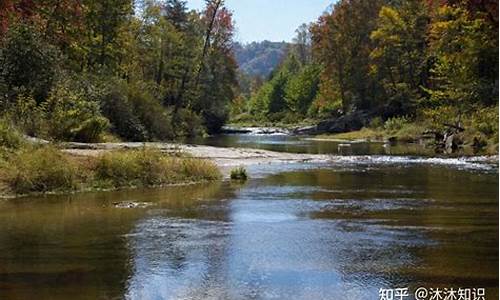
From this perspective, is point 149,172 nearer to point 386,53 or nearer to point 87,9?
point 87,9

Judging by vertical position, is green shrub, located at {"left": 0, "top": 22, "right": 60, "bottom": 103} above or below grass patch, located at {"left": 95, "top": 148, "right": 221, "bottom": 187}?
above

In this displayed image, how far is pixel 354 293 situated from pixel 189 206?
7.20 metres

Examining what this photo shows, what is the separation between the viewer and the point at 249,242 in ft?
32.9

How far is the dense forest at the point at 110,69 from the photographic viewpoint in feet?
86.4

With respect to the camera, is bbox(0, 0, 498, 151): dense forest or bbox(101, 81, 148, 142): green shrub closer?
bbox(0, 0, 498, 151): dense forest

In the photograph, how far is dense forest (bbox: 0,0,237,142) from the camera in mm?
26344

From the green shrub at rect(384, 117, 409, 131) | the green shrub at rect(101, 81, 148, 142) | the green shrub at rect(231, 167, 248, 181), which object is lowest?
the green shrub at rect(231, 167, 248, 181)

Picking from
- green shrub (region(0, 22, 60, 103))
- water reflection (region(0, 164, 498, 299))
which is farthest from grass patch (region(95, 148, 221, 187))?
green shrub (region(0, 22, 60, 103))

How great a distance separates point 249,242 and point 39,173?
783cm

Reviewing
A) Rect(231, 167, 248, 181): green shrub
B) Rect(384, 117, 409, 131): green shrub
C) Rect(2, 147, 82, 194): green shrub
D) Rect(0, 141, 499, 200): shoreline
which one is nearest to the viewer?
Rect(2, 147, 82, 194): green shrub

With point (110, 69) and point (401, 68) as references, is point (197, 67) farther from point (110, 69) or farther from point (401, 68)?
point (401, 68)

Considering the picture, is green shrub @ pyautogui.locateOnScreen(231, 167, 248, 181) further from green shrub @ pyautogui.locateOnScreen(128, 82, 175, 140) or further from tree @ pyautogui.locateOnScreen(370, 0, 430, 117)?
tree @ pyautogui.locateOnScreen(370, 0, 430, 117)

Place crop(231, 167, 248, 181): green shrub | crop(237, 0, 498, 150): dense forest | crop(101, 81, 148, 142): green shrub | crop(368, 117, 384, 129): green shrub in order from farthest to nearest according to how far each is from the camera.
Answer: crop(368, 117, 384, 129): green shrub < crop(237, 0, 498, 150): dense forest < crop(101, 81, 148, 142): green shrub < crop(231, 167, 248, 181): green shrub

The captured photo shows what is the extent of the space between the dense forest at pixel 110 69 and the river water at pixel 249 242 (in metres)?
7.34
